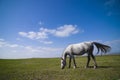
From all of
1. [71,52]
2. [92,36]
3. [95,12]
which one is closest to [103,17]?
[95,12]

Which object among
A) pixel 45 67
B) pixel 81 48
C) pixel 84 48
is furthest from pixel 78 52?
pixel 45 67

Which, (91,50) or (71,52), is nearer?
(91,50)

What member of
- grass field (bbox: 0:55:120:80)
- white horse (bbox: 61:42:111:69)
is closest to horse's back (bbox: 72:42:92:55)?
white horse (bbox: 61:42:111:69)

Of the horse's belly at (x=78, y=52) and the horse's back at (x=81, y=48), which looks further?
the horse's belly at (x=78, y=52)

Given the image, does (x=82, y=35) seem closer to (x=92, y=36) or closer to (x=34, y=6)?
(x=92, y=36)

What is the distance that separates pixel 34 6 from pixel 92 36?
11.2ft

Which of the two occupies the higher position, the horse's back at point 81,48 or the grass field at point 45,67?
the horse's back at point 81,48

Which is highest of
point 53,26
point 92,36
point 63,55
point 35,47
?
point 53,26

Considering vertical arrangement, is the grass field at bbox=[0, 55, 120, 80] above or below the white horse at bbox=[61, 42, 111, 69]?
below

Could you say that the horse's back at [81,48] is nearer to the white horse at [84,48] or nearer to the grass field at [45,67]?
the white horse at [84,48]

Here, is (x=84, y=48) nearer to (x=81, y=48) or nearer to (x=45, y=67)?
(x=81, y=48)

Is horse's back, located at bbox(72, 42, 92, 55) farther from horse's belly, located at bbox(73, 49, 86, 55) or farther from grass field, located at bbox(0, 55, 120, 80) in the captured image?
grass field, located at bbox(0, 55, 120, 80)

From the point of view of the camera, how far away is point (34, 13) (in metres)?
7.14

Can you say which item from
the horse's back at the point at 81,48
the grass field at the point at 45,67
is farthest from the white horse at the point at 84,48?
the grass field at the point at 45,67
